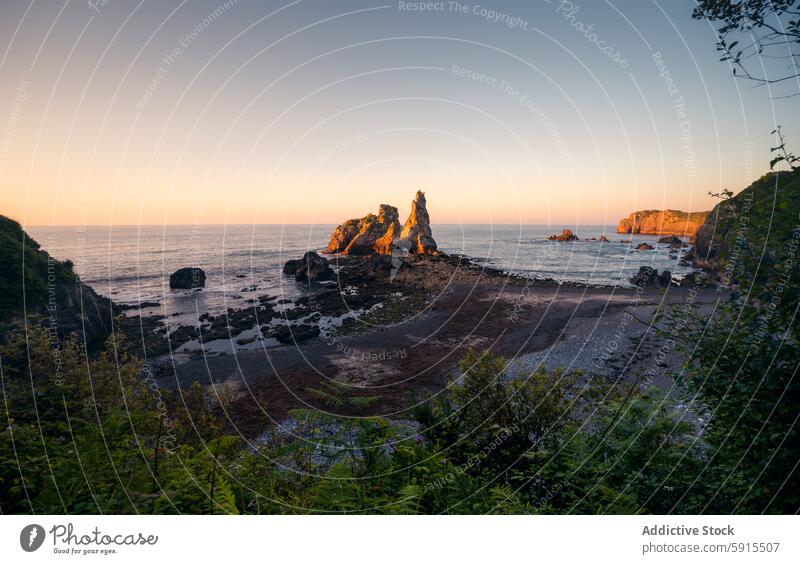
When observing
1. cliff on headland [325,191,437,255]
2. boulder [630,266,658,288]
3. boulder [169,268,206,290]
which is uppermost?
cliff on headland [325,191,437,255]

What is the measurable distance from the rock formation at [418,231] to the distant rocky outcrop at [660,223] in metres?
42.7

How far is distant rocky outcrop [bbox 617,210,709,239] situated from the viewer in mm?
64125

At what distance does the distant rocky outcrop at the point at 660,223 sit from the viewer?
2525 inches

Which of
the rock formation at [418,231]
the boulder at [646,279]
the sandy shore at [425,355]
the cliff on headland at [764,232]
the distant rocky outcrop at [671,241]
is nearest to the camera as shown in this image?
the cliff on headland at [764,232]

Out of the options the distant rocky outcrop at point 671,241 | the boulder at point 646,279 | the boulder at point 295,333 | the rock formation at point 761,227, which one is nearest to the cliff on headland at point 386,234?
the boulder at point 646,279

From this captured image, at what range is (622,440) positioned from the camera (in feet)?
13.0

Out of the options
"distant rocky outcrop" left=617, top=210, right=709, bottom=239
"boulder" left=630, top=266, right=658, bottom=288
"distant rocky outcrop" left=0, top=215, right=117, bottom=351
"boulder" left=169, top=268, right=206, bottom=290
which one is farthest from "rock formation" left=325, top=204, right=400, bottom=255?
"distant rocky outcrop" left=617, top=210, right=709, bottom=239

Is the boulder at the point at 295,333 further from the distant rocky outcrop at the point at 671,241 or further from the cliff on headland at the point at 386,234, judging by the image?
the distant rocky outcrop at the point at 671,241

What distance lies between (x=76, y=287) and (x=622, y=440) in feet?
81.1

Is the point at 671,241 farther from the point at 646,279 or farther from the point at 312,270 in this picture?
the point at 312,270

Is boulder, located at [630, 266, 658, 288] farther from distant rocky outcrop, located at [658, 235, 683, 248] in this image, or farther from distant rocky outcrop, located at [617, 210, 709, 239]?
distant rocky outcrop, located at [658, 235, 683, 248]

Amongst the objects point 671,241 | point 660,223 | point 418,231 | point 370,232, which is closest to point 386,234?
point 370,232

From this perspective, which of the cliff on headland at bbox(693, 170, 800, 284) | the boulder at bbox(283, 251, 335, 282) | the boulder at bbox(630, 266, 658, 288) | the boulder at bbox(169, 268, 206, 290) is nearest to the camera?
the cliff on headland at bbox(693, 170, 800, 284)
